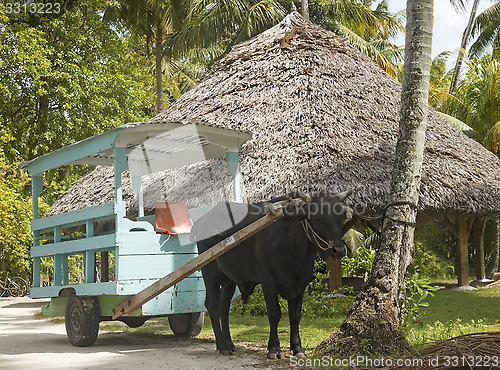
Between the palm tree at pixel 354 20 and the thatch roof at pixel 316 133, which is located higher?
the palm tree at pixel 354 20

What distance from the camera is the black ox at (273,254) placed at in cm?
640

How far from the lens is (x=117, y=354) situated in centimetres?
740

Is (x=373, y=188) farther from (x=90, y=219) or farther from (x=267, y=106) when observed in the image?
(x=90, y=219)

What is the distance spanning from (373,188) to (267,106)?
311 cm

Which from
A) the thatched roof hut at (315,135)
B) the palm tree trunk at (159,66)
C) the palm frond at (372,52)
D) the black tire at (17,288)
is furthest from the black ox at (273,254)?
the black tire at (17,288)

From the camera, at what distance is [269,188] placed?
435 inches

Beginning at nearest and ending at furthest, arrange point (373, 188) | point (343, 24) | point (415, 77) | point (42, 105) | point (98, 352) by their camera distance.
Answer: point (415, 77), point (98, 352), point (373, 188), point (42, 105), point (343, 24)

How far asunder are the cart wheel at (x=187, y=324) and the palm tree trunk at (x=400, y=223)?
2974mm

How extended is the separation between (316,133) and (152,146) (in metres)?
3.78

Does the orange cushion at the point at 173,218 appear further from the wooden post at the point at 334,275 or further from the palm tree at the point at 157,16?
the palm tree at the point at 157,16

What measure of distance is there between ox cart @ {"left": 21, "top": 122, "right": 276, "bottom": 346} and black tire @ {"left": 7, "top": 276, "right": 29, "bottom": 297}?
15306mm

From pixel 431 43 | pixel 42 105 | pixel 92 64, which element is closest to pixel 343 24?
pixel 92 64

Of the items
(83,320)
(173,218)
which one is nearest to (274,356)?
(173,218)

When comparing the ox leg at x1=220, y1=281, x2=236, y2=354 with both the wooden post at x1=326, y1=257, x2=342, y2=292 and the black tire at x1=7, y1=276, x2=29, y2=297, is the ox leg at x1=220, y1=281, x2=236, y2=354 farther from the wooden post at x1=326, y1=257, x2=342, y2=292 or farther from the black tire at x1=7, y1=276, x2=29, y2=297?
the black tire at x1=7, y1=276, x2=29, y2=297
